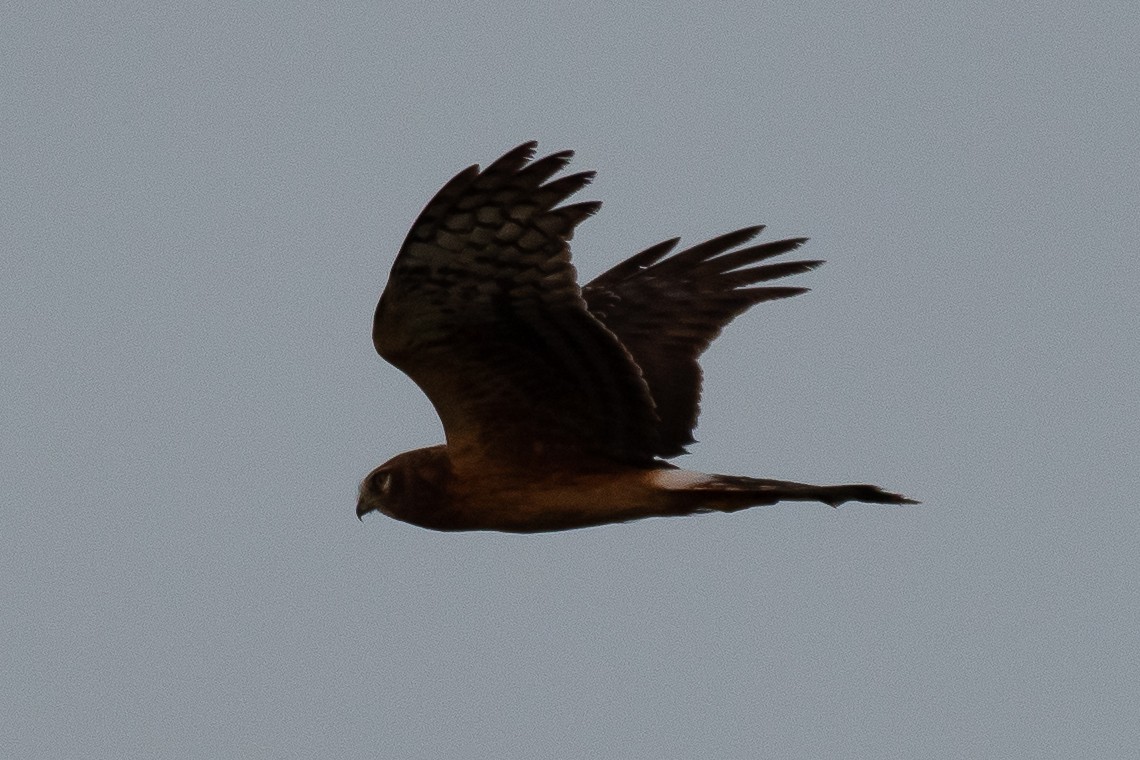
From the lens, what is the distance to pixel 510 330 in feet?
27.2

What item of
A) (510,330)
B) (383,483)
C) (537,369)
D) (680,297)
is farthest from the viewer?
(680,297)

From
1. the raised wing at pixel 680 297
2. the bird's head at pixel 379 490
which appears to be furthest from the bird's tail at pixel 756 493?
the bird's head at pixel 379 490

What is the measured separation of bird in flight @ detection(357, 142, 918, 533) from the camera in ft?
25.8

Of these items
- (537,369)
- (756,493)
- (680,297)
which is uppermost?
(680,297)

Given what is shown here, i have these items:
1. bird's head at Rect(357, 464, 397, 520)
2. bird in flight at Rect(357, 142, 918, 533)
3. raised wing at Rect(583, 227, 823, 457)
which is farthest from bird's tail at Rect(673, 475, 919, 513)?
bird's head at Rect(357, 464, 397, 520)

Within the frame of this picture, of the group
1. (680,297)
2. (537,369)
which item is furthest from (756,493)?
(680,297)

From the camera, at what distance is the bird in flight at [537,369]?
787 centimetres

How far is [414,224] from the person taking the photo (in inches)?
307

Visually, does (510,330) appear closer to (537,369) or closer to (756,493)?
(537,369)

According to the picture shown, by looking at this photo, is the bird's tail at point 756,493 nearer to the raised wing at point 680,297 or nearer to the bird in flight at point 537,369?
the bird in flight at point 537,369

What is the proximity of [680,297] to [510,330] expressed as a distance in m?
1.98

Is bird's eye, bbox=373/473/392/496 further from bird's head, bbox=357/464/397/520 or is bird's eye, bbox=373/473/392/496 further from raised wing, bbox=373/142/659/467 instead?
raised wing, bbox=373/142/659/467

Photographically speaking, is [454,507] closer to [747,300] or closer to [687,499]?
[687,499]

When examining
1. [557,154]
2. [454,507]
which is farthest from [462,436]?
[557,154]
